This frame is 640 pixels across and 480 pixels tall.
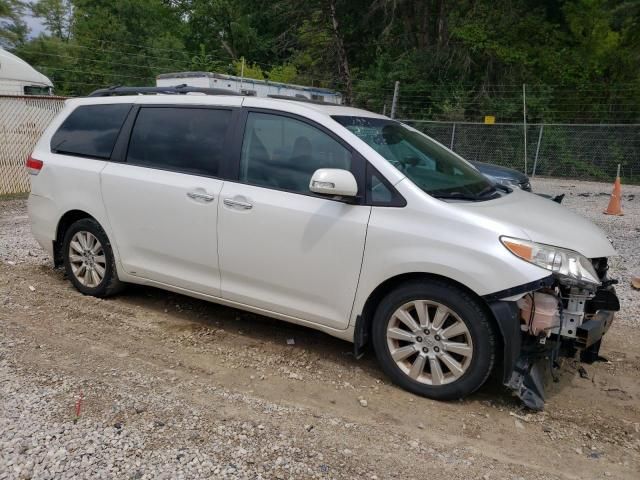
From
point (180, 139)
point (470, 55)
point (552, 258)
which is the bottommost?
point (552, 258)

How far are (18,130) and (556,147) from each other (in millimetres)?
14912

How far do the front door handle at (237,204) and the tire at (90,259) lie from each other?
1.48m

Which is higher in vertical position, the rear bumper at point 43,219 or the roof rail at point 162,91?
the roof rail at point 162,91

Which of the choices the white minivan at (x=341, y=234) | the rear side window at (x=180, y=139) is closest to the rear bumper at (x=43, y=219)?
the white minivan at (x=341, y=234)

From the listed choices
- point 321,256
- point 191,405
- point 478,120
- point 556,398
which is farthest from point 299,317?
point 478,120

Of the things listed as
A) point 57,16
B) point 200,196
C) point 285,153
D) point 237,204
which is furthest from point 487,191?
point 57,16

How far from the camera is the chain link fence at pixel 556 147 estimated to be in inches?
653

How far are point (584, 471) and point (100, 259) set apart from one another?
4151 millimetres

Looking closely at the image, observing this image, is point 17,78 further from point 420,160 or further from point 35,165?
point 420,160

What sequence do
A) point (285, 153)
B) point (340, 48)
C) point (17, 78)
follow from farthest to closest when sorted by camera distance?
point (340, 48), point (17, 78), point (285, 153)

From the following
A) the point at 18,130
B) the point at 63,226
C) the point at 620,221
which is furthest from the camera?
the point at 18,130

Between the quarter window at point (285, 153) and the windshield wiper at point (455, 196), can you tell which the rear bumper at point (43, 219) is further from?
the windshield wiper at point (455, 196)

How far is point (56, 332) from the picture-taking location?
4.47 metres

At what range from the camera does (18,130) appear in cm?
1159
